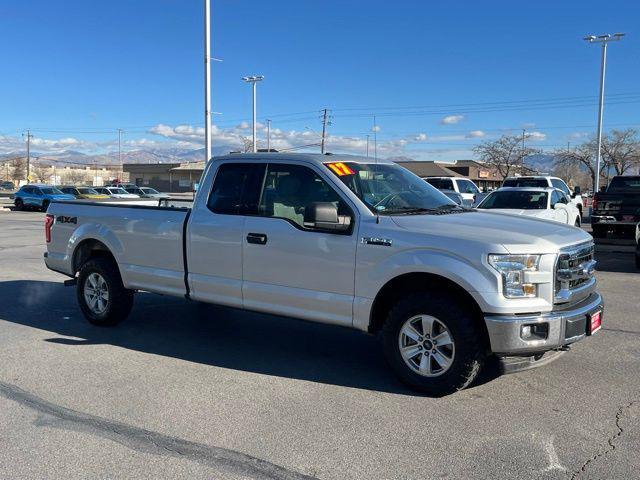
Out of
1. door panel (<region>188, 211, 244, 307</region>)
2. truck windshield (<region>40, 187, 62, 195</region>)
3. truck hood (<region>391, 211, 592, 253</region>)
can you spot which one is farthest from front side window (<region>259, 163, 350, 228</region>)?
truck windshield (<region>40, 187, 62, 195</region>)

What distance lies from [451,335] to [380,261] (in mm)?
815

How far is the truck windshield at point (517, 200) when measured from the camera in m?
14.3

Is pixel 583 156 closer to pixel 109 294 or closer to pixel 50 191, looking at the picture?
pixel 50 191

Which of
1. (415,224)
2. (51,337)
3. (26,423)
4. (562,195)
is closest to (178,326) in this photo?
(51,337)

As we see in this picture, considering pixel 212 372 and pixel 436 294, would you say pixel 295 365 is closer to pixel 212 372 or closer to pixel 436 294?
pixel 212 372

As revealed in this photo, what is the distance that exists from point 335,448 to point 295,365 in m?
1.80

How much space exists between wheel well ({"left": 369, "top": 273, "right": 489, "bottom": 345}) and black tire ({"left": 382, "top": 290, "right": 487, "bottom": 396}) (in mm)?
40

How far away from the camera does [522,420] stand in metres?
4.35

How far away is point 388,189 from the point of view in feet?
18.2

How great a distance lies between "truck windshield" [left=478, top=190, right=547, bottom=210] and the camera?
14297mm

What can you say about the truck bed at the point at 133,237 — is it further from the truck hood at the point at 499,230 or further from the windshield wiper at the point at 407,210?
the truck hood at the point at 499,230

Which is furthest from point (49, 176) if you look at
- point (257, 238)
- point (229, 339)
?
point (257, 238)

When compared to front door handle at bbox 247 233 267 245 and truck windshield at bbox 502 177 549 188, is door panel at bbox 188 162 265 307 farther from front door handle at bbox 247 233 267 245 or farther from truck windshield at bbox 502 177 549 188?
truck windshield at bbox 502 177 549 188

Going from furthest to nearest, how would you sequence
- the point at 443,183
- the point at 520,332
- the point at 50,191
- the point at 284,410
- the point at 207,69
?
the point at 50,191 < the point at 443,183 < the point at 207,69 < the point at 284,410 < the point at 520,332
